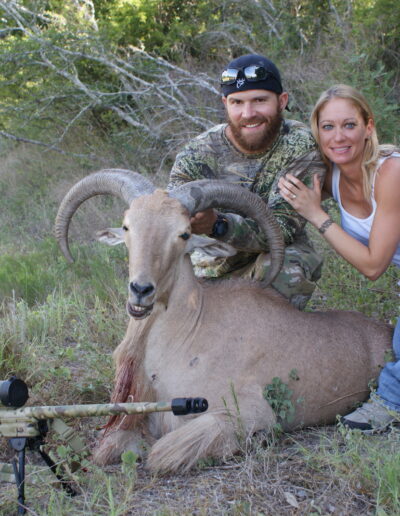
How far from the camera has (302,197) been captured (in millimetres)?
4176

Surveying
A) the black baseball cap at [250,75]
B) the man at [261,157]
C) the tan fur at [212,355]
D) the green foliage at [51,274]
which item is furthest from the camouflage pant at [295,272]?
the green foliage at [51,274]

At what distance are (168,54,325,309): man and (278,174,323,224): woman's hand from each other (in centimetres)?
31

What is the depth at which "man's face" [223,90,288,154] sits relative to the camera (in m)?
4.64

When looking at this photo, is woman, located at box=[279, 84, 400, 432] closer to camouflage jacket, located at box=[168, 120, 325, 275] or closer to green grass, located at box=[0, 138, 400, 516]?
camouflage jacket, located at box=[168, 120, 325, 275]

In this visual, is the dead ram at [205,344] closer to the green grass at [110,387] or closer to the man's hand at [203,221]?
the man's hand at [203,221]

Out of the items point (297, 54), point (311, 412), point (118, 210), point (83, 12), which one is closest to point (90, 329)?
point (311, 412)

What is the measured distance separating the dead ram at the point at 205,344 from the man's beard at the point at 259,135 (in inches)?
37.8

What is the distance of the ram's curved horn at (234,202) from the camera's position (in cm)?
381

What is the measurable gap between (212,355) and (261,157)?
1.96 metres

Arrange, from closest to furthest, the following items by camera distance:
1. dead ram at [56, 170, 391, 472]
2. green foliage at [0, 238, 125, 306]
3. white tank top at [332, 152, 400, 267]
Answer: dead ram at [56, 170, 391, 472]
white tank top at [332, 152, 400, 267]
green foliage at [0, 238, 125, 306]

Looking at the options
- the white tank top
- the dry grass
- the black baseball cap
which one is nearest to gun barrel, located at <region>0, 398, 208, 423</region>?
the dry grass

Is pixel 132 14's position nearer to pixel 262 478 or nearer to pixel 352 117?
pixel 352 117

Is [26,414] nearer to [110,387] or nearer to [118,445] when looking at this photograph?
[118,445]

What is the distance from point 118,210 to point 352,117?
6052mm
